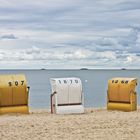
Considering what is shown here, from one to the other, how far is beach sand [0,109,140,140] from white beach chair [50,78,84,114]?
96.2 inches

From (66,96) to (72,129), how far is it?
4.65 metres

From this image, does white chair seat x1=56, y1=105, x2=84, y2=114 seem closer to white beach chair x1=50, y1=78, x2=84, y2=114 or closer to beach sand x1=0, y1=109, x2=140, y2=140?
white beach chair x1=50, y1=78, x2=84, y2=114

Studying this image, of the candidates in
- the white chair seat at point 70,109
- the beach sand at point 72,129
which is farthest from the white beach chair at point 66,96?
the beach sand at point 72,129

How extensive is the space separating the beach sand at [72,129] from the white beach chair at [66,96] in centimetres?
244

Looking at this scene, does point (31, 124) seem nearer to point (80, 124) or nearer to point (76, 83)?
point (80, 124)

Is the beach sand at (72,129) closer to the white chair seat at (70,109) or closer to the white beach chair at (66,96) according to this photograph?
the white chair seat at (70,109)

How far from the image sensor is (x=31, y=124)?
12.3m

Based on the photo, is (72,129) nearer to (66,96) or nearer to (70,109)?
(70,109)

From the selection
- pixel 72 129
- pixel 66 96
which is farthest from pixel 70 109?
pixel 72 129

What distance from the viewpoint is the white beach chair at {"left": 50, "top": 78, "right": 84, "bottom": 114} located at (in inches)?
628

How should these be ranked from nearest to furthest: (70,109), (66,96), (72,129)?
(72,129), (70,109), (66,96)

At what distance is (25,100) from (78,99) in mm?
1934

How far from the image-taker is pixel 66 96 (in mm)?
16094

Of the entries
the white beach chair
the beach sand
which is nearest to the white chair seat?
the white beach chair
